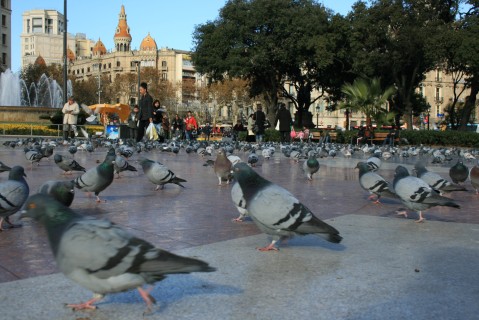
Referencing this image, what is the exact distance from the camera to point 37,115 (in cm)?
3294

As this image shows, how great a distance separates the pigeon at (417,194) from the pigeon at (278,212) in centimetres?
178

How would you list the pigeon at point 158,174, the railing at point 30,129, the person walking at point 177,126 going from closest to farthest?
the pigeon at point 158,174 → the railing at point 30,129 → the person walking at point 177,126

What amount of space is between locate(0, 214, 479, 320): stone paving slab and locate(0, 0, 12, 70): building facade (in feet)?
276

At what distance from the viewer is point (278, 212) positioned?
3.63 m

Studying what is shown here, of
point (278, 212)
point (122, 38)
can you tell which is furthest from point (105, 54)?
point (278, 212)

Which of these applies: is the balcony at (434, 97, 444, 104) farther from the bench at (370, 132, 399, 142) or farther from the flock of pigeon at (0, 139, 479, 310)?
the flock of pigeon at (0, 139, 479, 310)

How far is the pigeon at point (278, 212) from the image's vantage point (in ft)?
11.7

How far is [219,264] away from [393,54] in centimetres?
2944

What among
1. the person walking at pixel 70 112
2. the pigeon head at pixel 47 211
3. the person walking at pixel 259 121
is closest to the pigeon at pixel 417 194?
the pigeon head at pixel 47 211

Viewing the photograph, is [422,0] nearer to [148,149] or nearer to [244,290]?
[148,149]

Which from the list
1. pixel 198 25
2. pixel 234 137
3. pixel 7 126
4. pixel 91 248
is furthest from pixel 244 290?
pixel 198 25

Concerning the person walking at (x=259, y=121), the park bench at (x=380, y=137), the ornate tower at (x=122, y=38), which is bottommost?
the park bench at (x=380, y=137)

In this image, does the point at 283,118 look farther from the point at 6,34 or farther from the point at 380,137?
the point at 6,34

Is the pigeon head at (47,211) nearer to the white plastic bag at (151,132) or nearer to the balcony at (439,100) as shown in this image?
the white plastic bag at (151,132)
